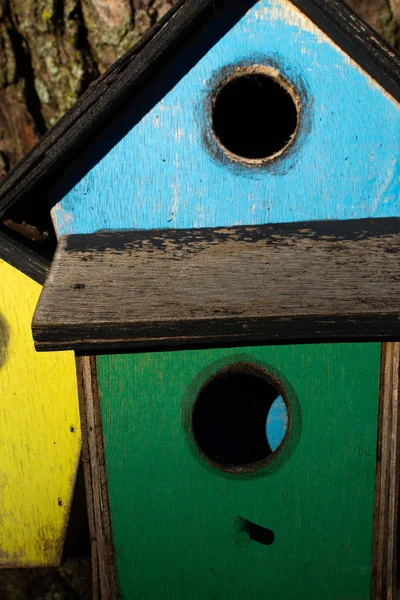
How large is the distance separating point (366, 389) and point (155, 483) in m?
0.68

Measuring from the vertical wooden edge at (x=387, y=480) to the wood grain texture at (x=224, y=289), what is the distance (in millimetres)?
190

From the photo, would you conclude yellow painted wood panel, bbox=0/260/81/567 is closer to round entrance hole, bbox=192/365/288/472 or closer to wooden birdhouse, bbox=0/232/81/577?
wooden birdhouse, bbox=0/232/81/577

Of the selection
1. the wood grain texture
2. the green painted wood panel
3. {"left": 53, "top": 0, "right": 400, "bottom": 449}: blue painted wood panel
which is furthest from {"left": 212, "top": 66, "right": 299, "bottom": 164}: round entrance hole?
the green painted wood panel

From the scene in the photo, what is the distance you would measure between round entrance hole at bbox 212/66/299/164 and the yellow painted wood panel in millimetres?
1075

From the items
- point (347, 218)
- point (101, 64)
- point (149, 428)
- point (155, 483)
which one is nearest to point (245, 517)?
point (155, 483)

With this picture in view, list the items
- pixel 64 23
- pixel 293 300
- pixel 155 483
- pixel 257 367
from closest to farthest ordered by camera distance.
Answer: pixel 293 300, pixel 257 367, pixel 155 483, pixel 64 23

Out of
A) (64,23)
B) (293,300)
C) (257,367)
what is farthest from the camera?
(64,23)

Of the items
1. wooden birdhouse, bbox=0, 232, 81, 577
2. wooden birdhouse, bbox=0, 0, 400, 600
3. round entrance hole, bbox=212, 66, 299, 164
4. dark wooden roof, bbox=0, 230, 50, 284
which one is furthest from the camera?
round entrance hole, bbox=212, 66, 299, 164

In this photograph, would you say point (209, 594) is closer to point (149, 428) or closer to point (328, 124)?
point (149, 428)

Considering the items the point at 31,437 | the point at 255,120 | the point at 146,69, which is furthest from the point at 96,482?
the point at 255,120

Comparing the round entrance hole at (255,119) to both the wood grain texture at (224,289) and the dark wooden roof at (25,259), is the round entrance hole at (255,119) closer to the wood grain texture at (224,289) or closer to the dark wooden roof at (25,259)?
the wood grain texture at (224,289)

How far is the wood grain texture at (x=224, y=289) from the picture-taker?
5.24ft

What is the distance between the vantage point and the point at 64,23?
3895 mm

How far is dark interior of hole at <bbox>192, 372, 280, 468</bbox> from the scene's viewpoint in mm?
2871
